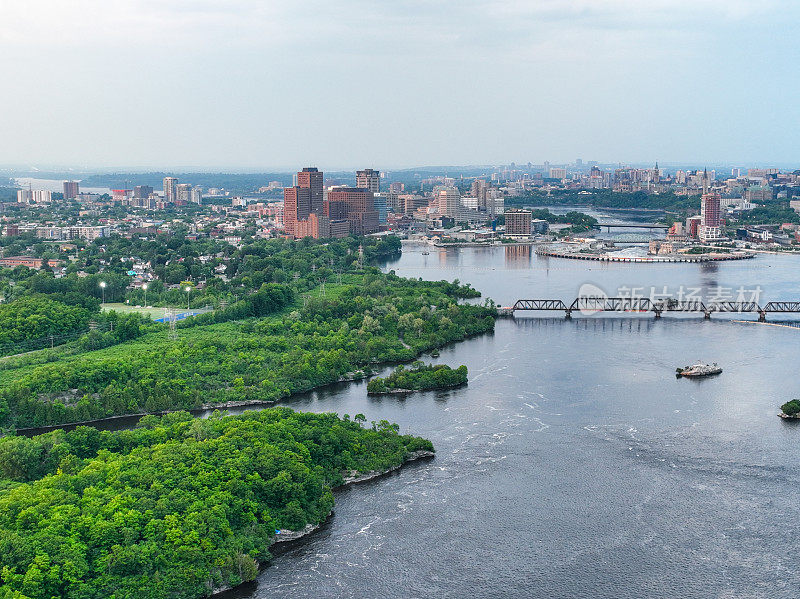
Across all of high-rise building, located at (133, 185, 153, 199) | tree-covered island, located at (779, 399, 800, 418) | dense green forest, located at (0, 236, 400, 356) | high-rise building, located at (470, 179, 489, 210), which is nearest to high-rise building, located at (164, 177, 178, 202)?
high-rise building, located at (133, 185, 153, 199)

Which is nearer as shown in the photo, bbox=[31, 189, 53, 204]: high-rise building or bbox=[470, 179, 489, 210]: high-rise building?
bbox=[470, 179, 489, 210]: high-rise building

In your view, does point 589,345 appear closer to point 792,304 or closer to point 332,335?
point 332,335

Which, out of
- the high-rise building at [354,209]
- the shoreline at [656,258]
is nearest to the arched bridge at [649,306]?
the shoreline at [656,258]

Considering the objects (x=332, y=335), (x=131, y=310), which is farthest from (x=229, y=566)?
(x=131, y=310)

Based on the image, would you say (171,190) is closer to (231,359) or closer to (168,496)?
(231,359)

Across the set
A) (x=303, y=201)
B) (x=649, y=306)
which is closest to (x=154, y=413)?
(x=649, y=306)

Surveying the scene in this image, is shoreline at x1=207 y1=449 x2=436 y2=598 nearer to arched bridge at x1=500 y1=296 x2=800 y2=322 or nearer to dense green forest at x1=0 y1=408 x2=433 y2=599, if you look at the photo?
dense green forest at x1=0 y1=408 x2=433 y2=599

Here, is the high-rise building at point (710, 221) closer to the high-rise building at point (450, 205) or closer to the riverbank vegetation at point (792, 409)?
the high-rise building at point (450, 205)
